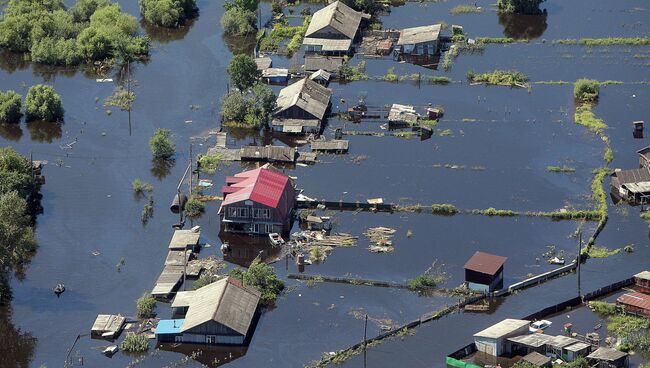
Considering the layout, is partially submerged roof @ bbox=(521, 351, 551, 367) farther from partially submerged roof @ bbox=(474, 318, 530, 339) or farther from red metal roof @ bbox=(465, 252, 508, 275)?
red metal roof @ bbox=(465, 252, 508, 275)

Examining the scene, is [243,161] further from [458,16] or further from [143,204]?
[458,16]

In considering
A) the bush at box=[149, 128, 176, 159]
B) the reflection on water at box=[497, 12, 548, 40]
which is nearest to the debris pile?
the bush at box=[149, 128, 176, 159]

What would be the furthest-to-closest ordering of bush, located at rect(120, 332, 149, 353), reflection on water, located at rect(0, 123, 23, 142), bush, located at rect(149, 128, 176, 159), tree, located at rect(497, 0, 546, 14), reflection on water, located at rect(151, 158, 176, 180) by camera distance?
tree, located at rect(497, 0, 546, 14) < reflection on water, located at rect(0, 123, 23, 142) < bush, located at rect(149, 128, 176, 159) < reflection on water, located at rect(151, 158, 176, 180) < bush, located at rect(120, 332, 149, 353)

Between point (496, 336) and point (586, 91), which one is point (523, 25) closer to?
point (586, 91)

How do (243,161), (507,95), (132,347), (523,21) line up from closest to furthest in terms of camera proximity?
(132,347) < (243,161) < (507,95) < (523,21)

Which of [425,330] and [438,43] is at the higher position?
[438,43]

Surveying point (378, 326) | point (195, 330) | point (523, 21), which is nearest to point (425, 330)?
point (378, 326)

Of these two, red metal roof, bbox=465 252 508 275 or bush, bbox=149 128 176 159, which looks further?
bush, bbox=149 128 176 159
